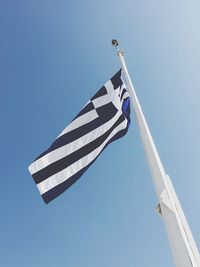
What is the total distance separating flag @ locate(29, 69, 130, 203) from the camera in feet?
16.1

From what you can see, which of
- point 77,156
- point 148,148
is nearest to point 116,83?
point 77,156

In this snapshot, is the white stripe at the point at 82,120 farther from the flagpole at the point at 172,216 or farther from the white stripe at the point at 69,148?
the flagpole at the point at 172,216

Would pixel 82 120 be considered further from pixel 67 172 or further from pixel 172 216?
pixel 172 216

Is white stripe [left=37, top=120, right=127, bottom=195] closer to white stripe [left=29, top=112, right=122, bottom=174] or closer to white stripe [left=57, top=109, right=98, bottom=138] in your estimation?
white stripe [left=29, top=112, right=122, bottom=174]

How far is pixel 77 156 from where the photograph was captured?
5.22 metres


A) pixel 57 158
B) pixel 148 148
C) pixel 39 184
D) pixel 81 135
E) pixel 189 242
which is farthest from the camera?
pixel 81 135

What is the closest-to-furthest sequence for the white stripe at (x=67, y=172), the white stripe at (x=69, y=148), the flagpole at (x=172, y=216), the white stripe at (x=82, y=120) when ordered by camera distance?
the flagpole at (x=172, y=216), the white stripe at (x=67, y=172), the white stripe at (x=69, y=148), the white stripe at (x=82, y=120)

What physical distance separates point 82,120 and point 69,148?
632 millimetres

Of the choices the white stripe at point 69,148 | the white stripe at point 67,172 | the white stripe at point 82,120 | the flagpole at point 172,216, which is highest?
the white stripe at point 82,120

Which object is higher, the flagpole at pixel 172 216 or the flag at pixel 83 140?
the flag at pixel 83 140

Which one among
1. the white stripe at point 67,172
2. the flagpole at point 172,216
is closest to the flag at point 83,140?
the white stripe at point 67,172

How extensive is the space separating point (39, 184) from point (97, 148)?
1166 mm

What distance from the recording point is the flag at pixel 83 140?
4.90 m

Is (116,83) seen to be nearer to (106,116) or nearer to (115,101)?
(115,101)
